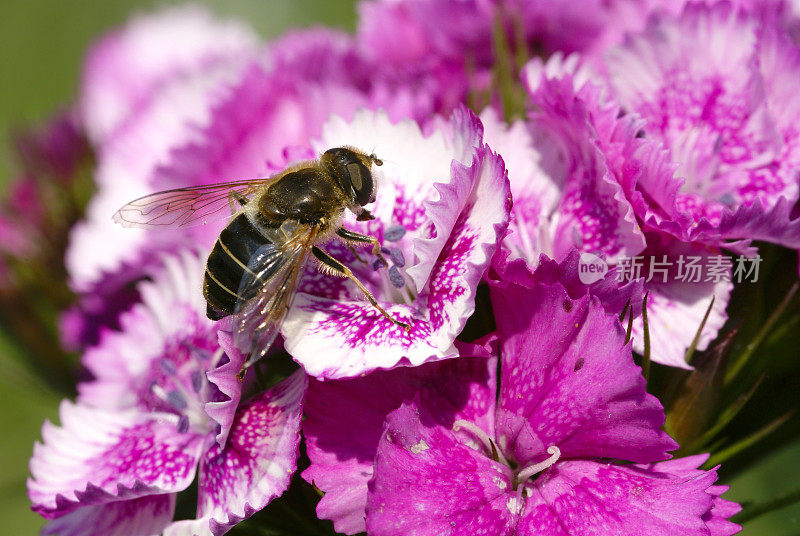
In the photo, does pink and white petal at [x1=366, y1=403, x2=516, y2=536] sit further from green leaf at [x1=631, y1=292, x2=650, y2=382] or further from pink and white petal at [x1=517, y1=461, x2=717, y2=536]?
green leaf at [x1=631, y1=292, x2=650, y2=382]

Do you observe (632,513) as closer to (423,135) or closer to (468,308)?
(468,308)

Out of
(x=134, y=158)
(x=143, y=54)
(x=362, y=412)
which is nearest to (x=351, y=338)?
(x=362, y=412)

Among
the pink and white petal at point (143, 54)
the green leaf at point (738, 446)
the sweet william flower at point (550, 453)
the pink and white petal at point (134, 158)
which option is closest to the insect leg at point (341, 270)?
the sweet william flower at point (550, 453)

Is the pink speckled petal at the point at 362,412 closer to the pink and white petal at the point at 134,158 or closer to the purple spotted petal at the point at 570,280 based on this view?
the purple spotted petal at the point at 570,280

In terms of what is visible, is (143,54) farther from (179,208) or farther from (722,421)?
(722,421)

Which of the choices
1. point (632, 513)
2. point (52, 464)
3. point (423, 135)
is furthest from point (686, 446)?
point (52, 464)

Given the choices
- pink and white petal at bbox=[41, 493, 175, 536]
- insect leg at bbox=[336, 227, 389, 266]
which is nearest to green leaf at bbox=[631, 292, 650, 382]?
insect leg at bbox=[336, 227, 389, 266]
